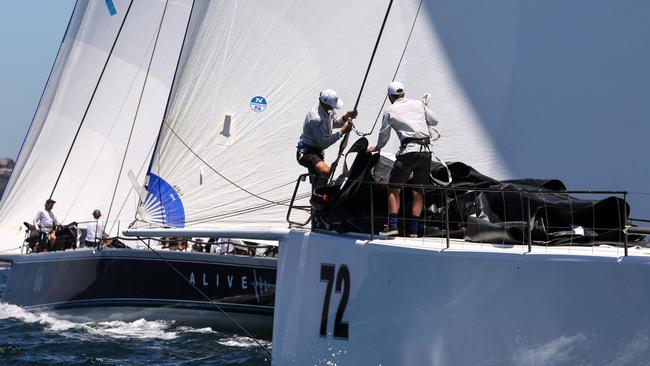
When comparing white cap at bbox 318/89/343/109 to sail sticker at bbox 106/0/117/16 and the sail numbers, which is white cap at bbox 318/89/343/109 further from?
sail sticker at bbox 106/0/117/16

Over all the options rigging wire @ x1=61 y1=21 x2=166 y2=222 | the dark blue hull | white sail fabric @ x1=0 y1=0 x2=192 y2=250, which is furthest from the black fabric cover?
rigging wire @ x1=61 y1=21 x2=166 y2=222

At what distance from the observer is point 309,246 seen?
8.08 m

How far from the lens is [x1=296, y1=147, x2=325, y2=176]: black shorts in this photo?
8.95 meters

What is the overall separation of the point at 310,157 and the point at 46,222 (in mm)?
9257

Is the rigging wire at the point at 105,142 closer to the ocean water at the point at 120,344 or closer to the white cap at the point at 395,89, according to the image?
the ocean water at the point at 120,344

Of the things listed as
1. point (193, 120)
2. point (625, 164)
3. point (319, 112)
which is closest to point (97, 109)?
point (193, 120)

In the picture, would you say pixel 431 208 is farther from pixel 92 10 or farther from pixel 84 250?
pixel 92 10

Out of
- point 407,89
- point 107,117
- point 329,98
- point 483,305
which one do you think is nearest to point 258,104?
point 407,89

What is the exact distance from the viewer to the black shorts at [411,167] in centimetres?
779

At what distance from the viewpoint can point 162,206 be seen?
429 inches

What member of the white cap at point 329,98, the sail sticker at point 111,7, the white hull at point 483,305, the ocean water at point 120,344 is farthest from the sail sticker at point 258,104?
the sail sticker at point 111,7

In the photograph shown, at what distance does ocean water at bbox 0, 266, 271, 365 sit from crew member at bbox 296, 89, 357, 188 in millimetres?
2856

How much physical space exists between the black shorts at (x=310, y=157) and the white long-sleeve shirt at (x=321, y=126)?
0.18ft

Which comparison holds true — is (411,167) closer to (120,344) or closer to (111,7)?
(120,344)
